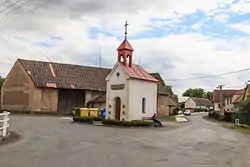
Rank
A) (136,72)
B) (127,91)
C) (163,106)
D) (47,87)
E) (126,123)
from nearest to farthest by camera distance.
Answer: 1. (126,123)
2. (127,91)
3. (136,72)
4. (47,87)
5. (163,106)

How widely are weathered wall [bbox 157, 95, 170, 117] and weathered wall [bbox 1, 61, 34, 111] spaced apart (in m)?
19.8

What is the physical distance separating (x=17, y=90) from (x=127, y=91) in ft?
88.6

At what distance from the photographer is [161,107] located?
63.3 metres

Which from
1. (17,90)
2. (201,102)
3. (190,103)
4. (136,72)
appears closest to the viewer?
(136,72)

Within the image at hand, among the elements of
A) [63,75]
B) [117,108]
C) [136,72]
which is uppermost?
[63,75]

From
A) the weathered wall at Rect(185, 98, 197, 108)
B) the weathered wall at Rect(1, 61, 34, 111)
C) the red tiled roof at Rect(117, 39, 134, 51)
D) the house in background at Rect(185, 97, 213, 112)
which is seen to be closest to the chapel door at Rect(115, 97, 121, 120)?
the red tiled roof at Rect(117, 39, 134, 51)

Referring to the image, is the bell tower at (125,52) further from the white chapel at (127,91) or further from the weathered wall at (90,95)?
the weathered wall at (90,95)

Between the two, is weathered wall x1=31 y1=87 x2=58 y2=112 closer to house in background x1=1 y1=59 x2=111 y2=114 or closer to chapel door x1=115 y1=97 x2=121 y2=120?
house in background x1=1 y1=59 x2=111 y2=114

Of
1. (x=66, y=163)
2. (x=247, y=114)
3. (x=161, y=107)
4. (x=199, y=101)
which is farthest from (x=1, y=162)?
(x=199, y=101)

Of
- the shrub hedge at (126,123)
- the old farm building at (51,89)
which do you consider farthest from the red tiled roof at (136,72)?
the old farm building at (51,89)

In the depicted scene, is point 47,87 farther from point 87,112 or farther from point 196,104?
point 196,104

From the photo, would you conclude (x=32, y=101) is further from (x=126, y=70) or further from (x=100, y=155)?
(x=100, y=155)

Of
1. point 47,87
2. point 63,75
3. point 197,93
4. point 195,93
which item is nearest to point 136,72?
point 47,87

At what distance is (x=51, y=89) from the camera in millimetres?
60656
